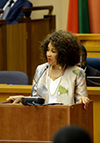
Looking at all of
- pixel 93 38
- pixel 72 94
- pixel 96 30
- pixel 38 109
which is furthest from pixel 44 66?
pixel 96 30

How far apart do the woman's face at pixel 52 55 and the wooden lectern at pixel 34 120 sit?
45cm

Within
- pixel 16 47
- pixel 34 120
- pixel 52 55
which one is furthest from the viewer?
pixel 16 47

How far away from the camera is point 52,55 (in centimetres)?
Result: 210

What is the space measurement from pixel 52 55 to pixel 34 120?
563 millimetres

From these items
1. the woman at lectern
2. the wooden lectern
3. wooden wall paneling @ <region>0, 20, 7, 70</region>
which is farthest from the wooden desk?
wooden wall paneling @ <region>0, 20, 7, 70</region>

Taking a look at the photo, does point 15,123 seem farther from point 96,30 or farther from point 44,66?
point 96,30

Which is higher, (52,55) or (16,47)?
(52,55)

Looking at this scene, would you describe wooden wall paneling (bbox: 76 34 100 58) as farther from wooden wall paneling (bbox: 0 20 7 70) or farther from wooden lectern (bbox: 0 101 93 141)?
wooden lectern (bbox: 0 101 93 141)

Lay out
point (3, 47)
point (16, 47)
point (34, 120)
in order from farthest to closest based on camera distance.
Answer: point (16, 47) < point (3, 47) < point (34, 120)

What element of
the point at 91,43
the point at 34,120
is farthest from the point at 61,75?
the point at 91,43

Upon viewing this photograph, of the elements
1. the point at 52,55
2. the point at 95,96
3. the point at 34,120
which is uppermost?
the point at 52,55

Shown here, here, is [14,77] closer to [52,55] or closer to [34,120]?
[52,55]

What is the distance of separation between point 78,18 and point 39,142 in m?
2.94

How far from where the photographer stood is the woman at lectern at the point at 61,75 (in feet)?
6.83
